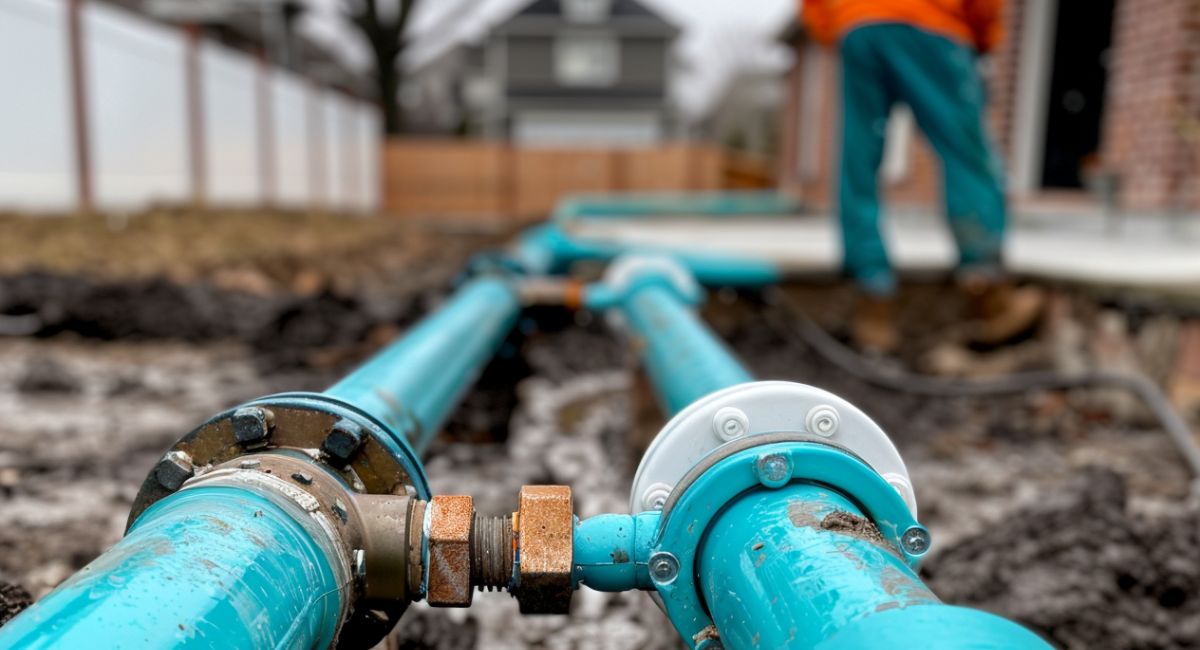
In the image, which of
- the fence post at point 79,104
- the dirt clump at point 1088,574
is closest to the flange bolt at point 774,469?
the dirt clump at point 1088,574

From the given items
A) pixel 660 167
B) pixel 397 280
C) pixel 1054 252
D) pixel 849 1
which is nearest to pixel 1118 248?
pixel 1054 252

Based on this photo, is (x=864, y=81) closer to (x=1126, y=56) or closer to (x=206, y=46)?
(x=1126, y=56)

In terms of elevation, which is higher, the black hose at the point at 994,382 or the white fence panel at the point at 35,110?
the white fence panel at the point at 35,110

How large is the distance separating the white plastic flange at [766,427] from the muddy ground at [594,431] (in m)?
0.55

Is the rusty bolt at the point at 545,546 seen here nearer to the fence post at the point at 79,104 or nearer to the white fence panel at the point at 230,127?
the fence post at the point at 79,104

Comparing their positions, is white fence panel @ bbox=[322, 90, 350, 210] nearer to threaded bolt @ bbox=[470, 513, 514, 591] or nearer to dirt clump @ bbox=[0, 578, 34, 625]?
dirt clump @ bbox=[0, 578, 34, 625]

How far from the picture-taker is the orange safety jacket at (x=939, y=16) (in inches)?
129

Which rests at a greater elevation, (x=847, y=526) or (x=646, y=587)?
(x=847, y=526)

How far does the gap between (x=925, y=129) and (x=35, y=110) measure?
7073mm

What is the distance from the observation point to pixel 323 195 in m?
16.5

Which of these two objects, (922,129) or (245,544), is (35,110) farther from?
(245,544)

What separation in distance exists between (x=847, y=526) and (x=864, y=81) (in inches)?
121

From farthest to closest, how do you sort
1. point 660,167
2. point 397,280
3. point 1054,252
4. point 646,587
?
1. point 660,167
2. point 397,280
3. point 1054,252
4. point 646,587

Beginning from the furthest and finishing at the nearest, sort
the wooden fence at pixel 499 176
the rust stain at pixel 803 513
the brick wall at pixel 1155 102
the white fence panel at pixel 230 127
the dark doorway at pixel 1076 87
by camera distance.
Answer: the wooden fence at pixel 499 176, the white fence panel at pixel 230 127, the dark doorway at pixel 1076 87, the brick wall at pixel 1155 102, the rust stain at pixel 803 513
